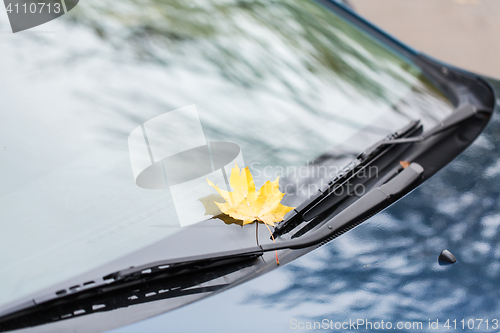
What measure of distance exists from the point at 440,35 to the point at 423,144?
3.09 m

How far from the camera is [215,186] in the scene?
1180mm

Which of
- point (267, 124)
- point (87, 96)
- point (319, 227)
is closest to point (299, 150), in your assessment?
point (267, 124)

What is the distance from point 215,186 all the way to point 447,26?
386 cm

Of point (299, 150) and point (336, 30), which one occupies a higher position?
point (336, 30)

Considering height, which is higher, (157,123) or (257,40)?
(257,40)

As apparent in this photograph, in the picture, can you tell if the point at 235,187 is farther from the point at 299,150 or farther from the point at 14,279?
the point at 14,279

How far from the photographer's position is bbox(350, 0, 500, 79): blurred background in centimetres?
386

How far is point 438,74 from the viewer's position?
6.08ft

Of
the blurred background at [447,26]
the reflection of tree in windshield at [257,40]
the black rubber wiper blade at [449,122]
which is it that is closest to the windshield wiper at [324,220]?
the black rubber wiper blade at [449,122]

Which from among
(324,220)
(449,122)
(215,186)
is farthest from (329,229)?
(449,122)

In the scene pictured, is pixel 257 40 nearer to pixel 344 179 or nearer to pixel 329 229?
pixel 344 179

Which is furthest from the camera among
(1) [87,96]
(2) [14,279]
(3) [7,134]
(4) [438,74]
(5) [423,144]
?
(4) [438,74]

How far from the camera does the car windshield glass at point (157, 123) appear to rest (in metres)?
1.04

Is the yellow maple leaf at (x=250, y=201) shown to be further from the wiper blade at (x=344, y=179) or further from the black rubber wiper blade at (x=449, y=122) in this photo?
the black rubber wiper blade at (x=449, y=122)
